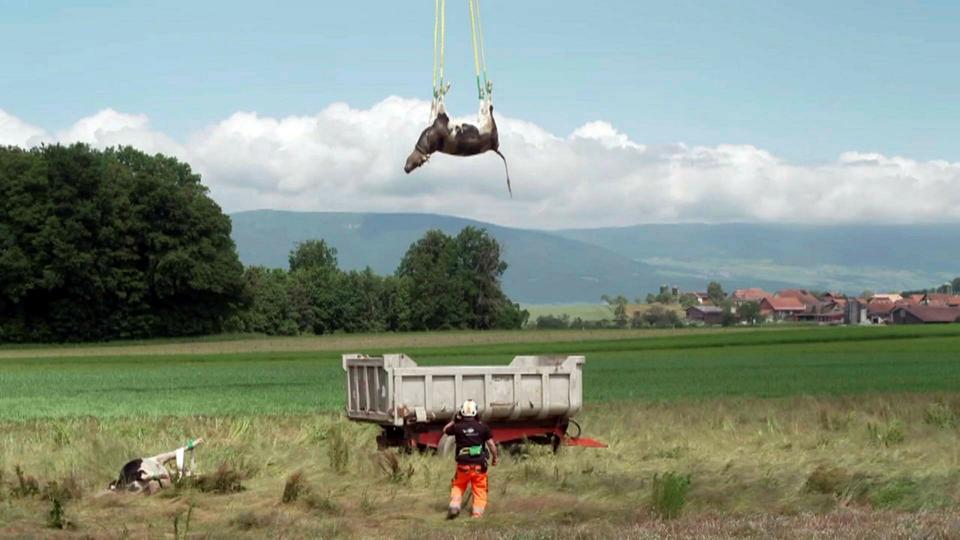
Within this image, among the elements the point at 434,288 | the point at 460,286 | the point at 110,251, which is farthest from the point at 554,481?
the point at 434,288

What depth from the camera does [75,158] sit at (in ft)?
333

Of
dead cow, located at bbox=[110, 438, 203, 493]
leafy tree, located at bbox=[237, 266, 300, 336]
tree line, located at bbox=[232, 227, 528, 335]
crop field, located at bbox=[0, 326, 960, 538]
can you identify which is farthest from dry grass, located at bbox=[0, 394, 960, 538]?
tree line, located at bbox=[232, 227, 528, 335]

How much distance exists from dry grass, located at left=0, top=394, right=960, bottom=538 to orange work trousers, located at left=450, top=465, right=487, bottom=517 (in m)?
0.20

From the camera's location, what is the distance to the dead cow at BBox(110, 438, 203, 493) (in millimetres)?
19547

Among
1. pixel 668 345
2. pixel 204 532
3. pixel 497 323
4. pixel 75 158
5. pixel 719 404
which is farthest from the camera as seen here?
pixel 497 323

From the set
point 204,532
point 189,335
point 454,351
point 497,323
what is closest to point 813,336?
point 454,351

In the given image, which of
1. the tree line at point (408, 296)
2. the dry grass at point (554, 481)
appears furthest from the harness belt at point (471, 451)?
the tree line at point (408, 296)

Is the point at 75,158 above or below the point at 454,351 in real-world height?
above

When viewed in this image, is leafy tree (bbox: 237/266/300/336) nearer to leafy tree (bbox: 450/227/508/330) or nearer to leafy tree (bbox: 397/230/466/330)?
leafy tree (bbox: 397/230/466/330)

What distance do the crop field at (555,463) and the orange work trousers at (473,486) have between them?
29cm

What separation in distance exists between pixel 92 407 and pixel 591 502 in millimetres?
21279

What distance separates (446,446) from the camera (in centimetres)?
Result: 2338

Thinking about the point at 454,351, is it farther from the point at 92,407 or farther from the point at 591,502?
the point at 591,502

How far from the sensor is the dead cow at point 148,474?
19.5 m
